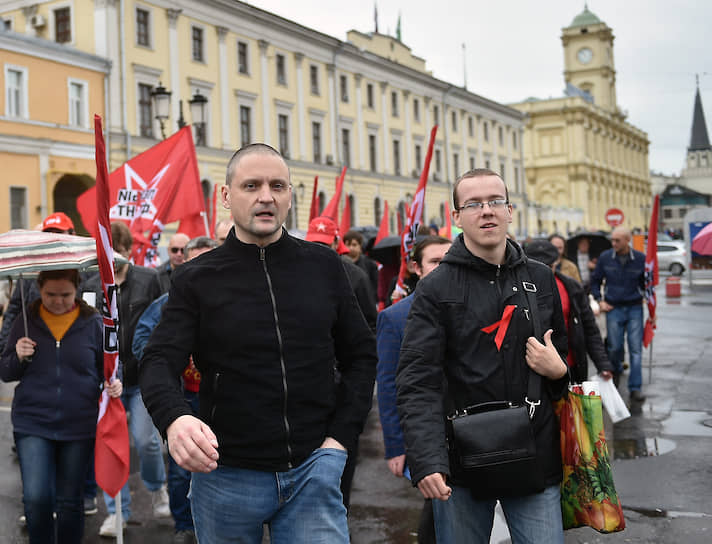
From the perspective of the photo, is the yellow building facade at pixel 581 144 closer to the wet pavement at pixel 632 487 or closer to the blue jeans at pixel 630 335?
the blue jeans at pixel 630 335

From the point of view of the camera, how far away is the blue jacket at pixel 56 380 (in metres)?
4.38

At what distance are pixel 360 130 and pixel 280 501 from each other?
46.5 m

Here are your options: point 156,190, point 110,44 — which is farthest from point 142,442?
point 110,44

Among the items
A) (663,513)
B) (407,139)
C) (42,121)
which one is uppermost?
(407,139)

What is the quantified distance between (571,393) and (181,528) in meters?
2.98

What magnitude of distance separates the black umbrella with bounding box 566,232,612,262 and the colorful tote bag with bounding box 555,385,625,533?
33.9 ft

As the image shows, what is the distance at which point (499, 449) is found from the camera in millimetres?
2965

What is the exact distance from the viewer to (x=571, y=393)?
3.13 m

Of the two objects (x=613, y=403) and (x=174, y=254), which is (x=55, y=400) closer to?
(x=613, y=403)

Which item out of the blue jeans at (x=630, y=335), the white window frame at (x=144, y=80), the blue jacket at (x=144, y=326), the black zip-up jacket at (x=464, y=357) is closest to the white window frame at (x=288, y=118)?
the white window frame at (x=144, y=80)

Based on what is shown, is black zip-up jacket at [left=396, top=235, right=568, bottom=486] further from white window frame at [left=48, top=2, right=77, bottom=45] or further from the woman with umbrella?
white window frame at [left=48, top=2, right=77, bottom=45]

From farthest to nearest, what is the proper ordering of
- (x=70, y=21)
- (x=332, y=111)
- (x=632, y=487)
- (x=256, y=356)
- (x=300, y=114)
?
(x=332, y=111), (x=300, y=114), (x=70, y=21), (x=632, y=487), (x=256, y=356)

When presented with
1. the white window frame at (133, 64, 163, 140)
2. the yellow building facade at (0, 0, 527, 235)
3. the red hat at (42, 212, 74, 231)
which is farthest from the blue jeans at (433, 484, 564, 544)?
the white window frame at (133, 64, 163, 140)

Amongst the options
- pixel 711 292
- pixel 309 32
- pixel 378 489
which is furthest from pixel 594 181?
pixel 378 489
